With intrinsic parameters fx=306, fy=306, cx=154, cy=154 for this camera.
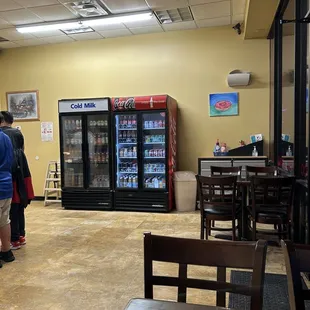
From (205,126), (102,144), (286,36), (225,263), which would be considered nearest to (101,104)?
(102,144)

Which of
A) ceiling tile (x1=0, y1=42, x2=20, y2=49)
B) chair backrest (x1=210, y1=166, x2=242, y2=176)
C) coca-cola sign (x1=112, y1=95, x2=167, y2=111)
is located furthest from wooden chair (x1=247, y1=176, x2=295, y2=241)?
ceiling tile (x1=0, y1=42, x2=20, y2=49)

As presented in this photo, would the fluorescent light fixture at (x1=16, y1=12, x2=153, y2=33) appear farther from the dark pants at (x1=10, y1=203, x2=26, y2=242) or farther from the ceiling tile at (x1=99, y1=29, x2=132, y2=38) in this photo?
the dark pants at (x1=10, y1=203, x2=26, y2=242)

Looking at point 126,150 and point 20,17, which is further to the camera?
point 126,150

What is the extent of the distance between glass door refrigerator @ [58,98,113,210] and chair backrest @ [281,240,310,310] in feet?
16.9

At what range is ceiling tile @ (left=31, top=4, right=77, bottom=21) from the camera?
5.04 meters

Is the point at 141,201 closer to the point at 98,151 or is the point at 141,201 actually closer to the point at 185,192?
the point at 185,192

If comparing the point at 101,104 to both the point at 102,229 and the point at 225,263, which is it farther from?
the point at 225,263

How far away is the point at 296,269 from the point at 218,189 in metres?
2.68

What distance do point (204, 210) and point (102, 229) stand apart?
5.76ft

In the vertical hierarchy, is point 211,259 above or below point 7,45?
below

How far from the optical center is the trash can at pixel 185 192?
19.1 feet

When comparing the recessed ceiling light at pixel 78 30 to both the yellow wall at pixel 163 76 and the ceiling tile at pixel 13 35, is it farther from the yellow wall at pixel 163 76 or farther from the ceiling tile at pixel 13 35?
the ceiling tile at pixel 13 35

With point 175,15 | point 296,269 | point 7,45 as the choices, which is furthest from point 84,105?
point 296,269

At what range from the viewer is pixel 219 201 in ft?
12.8
